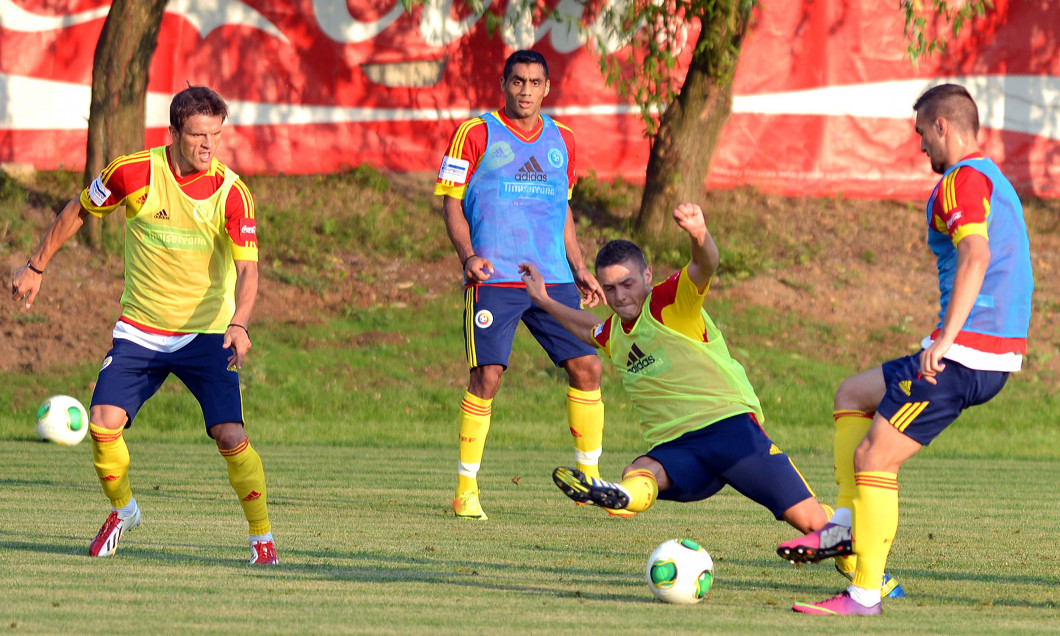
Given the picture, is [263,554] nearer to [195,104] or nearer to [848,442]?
[195,104]

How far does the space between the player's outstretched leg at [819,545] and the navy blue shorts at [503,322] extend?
331cm

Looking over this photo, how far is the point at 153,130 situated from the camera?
18734mm

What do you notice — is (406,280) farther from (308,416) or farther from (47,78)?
(47,78)

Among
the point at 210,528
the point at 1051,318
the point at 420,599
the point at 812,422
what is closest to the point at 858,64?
the point at 1051,318

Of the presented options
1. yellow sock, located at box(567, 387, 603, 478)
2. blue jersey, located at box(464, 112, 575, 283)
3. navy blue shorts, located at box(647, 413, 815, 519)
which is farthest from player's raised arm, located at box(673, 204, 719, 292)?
yellow sock, located at box(567, 387, 603, 478)

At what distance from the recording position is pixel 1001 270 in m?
5.55

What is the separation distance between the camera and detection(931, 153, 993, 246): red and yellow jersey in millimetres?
5379

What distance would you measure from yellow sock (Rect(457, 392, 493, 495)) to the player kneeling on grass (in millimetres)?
2263

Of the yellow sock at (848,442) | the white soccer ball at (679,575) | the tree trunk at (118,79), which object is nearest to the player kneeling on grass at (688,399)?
the yellow sock at (848,442)

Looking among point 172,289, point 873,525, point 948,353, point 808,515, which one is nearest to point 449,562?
point 808,515

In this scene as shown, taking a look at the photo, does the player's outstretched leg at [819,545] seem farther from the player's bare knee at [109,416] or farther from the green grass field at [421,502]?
the player's bare knee at [109,416]

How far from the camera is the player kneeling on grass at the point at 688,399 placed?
20.6 feet

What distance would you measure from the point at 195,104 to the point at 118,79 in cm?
1125

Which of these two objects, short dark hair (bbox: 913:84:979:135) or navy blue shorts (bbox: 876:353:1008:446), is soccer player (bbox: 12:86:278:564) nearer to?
navy blue shorts (bbox: 876:353:1008:446)
